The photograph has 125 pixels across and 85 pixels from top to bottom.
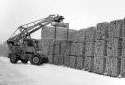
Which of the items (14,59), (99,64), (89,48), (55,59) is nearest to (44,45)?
(55,59)

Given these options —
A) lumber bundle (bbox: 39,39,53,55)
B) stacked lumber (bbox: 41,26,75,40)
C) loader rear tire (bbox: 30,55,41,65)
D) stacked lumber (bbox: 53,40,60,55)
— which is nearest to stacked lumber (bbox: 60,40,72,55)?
stacked lumber (bbox: 53,40,60,55)

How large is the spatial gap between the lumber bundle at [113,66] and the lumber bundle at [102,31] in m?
1.80

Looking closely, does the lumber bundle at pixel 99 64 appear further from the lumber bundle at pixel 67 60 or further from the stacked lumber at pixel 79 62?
the lumber bundle at pixel 67 60

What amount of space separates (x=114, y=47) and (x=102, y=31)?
187cm

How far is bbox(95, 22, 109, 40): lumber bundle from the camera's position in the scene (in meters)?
17.6

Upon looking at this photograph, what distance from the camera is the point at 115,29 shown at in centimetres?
1659

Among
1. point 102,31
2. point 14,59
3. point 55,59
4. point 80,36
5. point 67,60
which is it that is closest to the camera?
point 102,31

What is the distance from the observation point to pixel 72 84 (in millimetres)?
12023

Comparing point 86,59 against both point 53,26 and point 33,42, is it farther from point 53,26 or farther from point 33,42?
point 53,26

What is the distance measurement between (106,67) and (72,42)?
6.01m

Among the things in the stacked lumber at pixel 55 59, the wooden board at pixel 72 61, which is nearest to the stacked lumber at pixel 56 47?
the stacked lumber at pixel 55 59

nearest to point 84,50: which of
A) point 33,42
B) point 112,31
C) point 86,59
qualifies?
point 86,59

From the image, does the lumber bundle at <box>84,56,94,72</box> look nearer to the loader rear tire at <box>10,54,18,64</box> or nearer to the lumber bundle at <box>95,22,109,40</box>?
the lumber bundle at <box>95,22,109,40</box>

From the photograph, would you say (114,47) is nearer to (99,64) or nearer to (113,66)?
(113,66)
